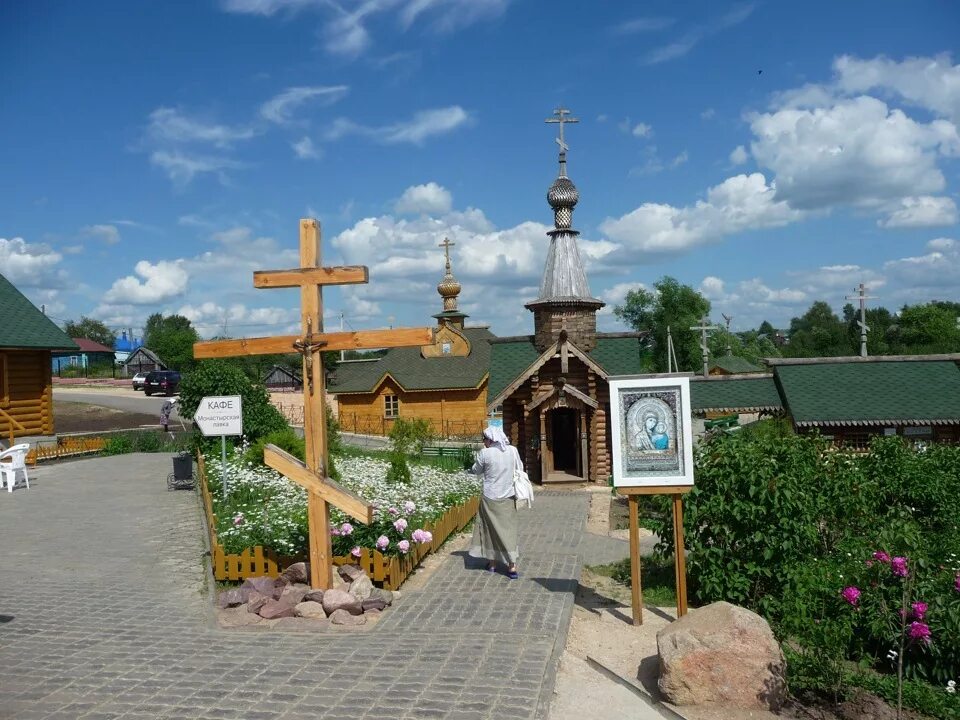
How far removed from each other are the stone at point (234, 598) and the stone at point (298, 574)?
500 mm

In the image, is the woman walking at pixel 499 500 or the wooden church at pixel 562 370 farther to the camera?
the wooden church at pixel 562 370

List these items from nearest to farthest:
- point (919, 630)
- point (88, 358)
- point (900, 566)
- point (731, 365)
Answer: point (919, 630)
point (900, 566)
point (731, 365)
point (88, 358)

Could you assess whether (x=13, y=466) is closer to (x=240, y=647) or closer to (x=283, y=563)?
(x=283, y=563)

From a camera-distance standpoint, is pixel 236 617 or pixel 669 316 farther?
pixel 669 316

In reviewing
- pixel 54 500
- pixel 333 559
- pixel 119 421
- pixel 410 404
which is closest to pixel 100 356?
pixel 119 421

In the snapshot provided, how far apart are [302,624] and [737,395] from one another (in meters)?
18.3

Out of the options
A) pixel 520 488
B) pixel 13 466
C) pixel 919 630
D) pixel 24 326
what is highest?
pixel 24 326

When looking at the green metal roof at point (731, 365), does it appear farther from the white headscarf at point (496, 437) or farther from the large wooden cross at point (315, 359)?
the large wooden cross at point (315, 359)

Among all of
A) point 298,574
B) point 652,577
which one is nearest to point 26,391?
point 298,574

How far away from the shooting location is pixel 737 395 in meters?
23.0

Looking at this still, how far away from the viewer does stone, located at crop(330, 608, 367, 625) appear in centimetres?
743

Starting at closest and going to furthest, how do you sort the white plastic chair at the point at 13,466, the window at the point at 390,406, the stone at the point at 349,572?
1. the stone at the point at 349,572
2. the white plastic chair at the point at 13,466
3. the window at the point at 390,406

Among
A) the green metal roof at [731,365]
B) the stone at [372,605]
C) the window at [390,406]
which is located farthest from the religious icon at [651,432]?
Result: the green metal roof at [731,365]

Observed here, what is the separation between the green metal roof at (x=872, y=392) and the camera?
19891 mm
